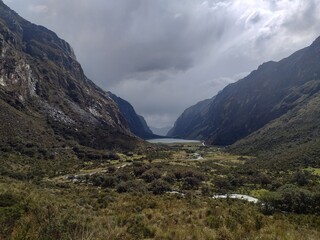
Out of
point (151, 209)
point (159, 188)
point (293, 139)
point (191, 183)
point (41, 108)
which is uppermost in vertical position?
point (41, 108)

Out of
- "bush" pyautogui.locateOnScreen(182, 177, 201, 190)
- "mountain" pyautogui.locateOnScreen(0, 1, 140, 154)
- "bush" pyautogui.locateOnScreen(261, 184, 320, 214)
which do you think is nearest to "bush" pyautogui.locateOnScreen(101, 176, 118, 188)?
"bush" pyautogui.locateOnScreen(182, 177, 201, 190)

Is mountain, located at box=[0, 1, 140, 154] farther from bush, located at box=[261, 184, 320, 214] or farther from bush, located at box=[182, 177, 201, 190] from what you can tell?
bush, located at box=[261, 184, 320, 214]

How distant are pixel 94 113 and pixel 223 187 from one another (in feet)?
477

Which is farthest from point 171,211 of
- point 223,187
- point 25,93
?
point 25,93

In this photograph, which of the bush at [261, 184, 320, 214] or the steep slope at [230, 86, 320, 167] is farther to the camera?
the steep slope at [230, 86, 320, 167]

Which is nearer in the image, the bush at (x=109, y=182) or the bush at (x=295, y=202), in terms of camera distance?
the bush at (x=295, y=202)

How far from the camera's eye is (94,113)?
19200 centimetres

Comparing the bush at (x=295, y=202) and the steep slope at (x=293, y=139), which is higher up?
the steep slope at (x=293, y=139)

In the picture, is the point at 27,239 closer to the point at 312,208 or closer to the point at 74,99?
the point at 312,208

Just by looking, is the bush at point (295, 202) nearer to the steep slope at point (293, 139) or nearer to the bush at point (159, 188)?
the bush at point (159, 188)

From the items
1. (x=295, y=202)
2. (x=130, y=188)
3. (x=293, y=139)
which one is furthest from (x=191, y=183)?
(x=293, y=139)

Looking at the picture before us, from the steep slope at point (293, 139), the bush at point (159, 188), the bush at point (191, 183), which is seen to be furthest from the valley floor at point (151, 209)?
Result: the steep slope at point (293, 139)

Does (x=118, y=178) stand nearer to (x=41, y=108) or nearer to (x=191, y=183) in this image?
(x=191, y=183)

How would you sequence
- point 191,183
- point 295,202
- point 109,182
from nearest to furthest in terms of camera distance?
point 295,202 → point 109,182 → point 191,183
